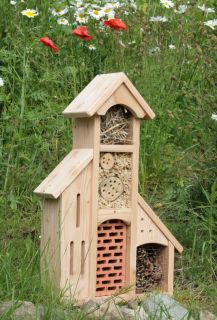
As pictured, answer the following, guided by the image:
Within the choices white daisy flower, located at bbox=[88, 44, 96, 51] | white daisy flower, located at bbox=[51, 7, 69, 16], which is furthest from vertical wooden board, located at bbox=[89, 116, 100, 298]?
white daisy flower, located at bbox=[51, 7, 69, 16]

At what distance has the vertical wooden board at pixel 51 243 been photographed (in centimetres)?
434

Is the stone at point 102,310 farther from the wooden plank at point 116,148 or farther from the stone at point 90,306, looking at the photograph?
the wooden plank at point 116,148

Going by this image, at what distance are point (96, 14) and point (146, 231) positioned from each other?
8.98ft

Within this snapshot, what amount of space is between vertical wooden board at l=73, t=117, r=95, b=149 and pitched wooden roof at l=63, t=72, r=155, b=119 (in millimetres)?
71

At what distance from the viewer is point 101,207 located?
4535 mm

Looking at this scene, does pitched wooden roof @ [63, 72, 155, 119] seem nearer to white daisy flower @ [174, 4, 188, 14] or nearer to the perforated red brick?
the perforated red brick

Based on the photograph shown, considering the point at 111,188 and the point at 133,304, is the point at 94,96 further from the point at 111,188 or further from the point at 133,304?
the point at 133,304

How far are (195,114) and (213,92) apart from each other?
0.80 feet

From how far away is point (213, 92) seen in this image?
22.3 ft

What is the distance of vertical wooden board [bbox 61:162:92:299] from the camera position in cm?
435

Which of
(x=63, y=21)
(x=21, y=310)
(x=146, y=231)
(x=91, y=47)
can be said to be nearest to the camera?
(x=21, y=310)

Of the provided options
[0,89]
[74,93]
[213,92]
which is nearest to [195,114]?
[213,92]

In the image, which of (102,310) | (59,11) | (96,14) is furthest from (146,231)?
(59,11)

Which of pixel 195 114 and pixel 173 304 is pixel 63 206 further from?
pixel 195 114
